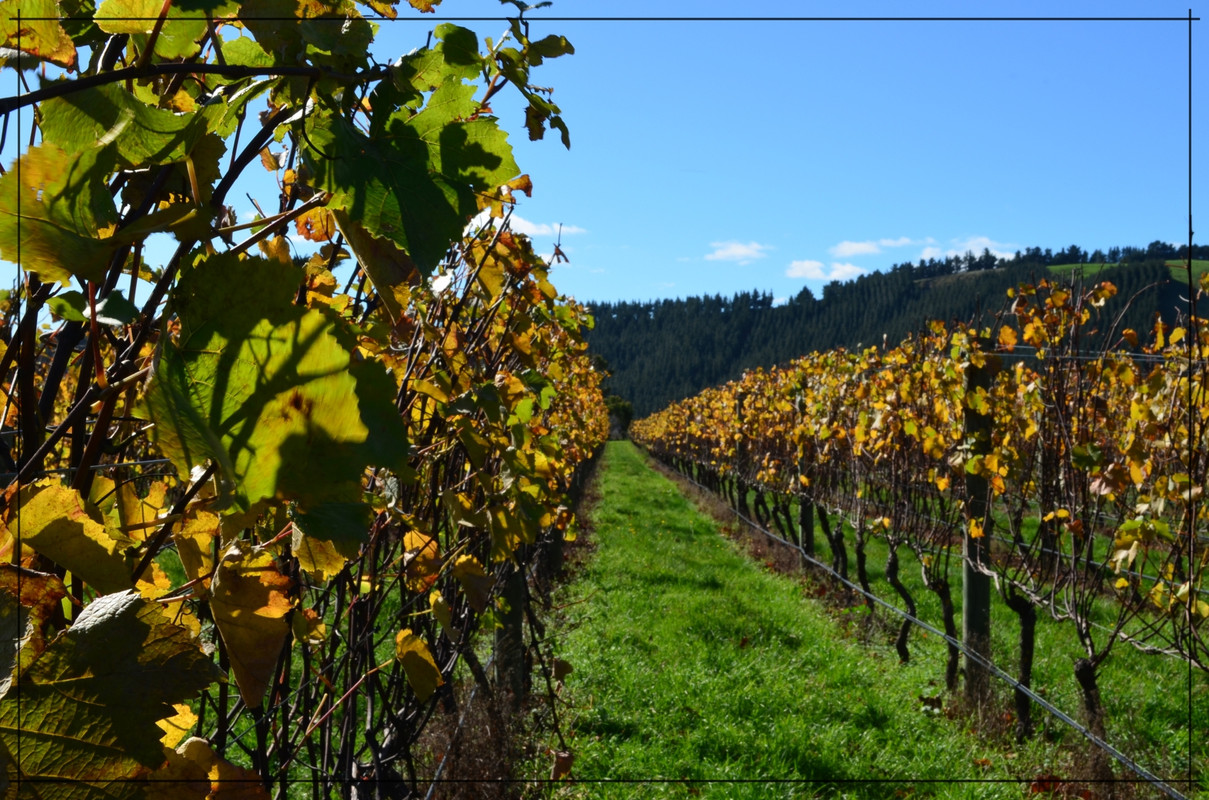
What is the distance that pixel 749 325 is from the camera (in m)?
125

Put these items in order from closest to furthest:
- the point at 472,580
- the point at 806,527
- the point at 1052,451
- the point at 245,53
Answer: the point at 245,53
the point at 472,580
the point at 1052,451
the point at 806,527

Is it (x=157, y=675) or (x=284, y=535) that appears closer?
(x=157, y=675)

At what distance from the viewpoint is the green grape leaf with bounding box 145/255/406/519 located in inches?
16.6

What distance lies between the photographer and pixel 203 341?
0.46 m

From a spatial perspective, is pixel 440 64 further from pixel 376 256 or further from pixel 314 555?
pixel 314 555

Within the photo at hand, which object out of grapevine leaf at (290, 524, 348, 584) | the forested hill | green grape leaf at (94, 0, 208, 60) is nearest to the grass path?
grapevine leaf at (290, 524, 348, 584)

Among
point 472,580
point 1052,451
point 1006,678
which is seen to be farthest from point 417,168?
point 1052,451

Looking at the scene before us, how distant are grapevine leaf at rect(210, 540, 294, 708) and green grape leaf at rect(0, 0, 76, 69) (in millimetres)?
421

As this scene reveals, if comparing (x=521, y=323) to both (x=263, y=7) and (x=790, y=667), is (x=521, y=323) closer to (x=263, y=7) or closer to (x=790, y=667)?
(x=263, y=7)

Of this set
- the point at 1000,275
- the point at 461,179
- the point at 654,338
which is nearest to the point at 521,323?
the point at 461,179

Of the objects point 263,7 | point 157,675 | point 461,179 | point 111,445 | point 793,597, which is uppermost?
point 263,7

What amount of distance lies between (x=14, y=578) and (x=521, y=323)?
67.3 inches

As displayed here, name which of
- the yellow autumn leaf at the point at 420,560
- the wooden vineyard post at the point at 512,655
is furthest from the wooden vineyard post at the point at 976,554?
the yellow autumn leaf at the point at 420,560

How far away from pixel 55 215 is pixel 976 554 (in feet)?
18.4
